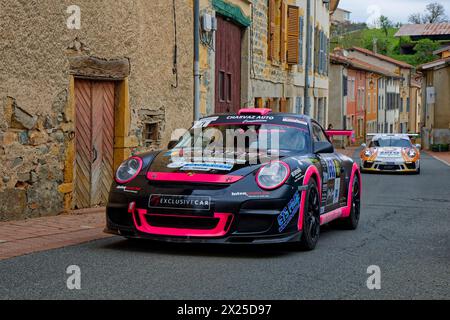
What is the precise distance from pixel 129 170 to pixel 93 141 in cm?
459

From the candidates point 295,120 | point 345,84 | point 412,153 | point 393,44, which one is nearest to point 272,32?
point 412,153

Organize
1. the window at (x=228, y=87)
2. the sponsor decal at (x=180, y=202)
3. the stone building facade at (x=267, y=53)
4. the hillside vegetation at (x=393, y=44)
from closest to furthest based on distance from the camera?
the sponsor decal at (x=180, y=202)
the stone building facade at (x=267, y=53)
the window at (x=228, y=87)
the hillside vegetation at (x=393, y=44)

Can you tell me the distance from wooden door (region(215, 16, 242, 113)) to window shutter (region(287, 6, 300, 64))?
20.4ft

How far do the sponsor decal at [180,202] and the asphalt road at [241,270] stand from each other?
1.44 feet

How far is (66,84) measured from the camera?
1084 centimetres

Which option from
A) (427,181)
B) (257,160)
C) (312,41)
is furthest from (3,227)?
(312,41)

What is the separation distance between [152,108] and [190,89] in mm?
2077

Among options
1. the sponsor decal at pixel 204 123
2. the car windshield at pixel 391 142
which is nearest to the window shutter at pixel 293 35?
the car windshield at pixel 391 142

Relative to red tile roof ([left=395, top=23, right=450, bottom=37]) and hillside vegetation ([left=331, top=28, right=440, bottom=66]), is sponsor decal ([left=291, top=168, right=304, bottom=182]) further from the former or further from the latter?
red tile roof ([left=395, top=23, right=450, bottom=37])

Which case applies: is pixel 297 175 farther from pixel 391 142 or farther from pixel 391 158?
pixel 391 142

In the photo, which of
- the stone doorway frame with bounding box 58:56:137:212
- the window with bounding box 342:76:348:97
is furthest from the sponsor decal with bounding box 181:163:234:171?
the window with bounding box 342:76:348:97

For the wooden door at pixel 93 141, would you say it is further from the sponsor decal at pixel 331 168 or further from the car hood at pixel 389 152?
the car hood at pixel 389 152

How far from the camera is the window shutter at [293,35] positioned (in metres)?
26.9

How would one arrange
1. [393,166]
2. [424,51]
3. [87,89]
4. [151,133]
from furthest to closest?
[424,51] → [393,166] → [151,133] → [87,89]
